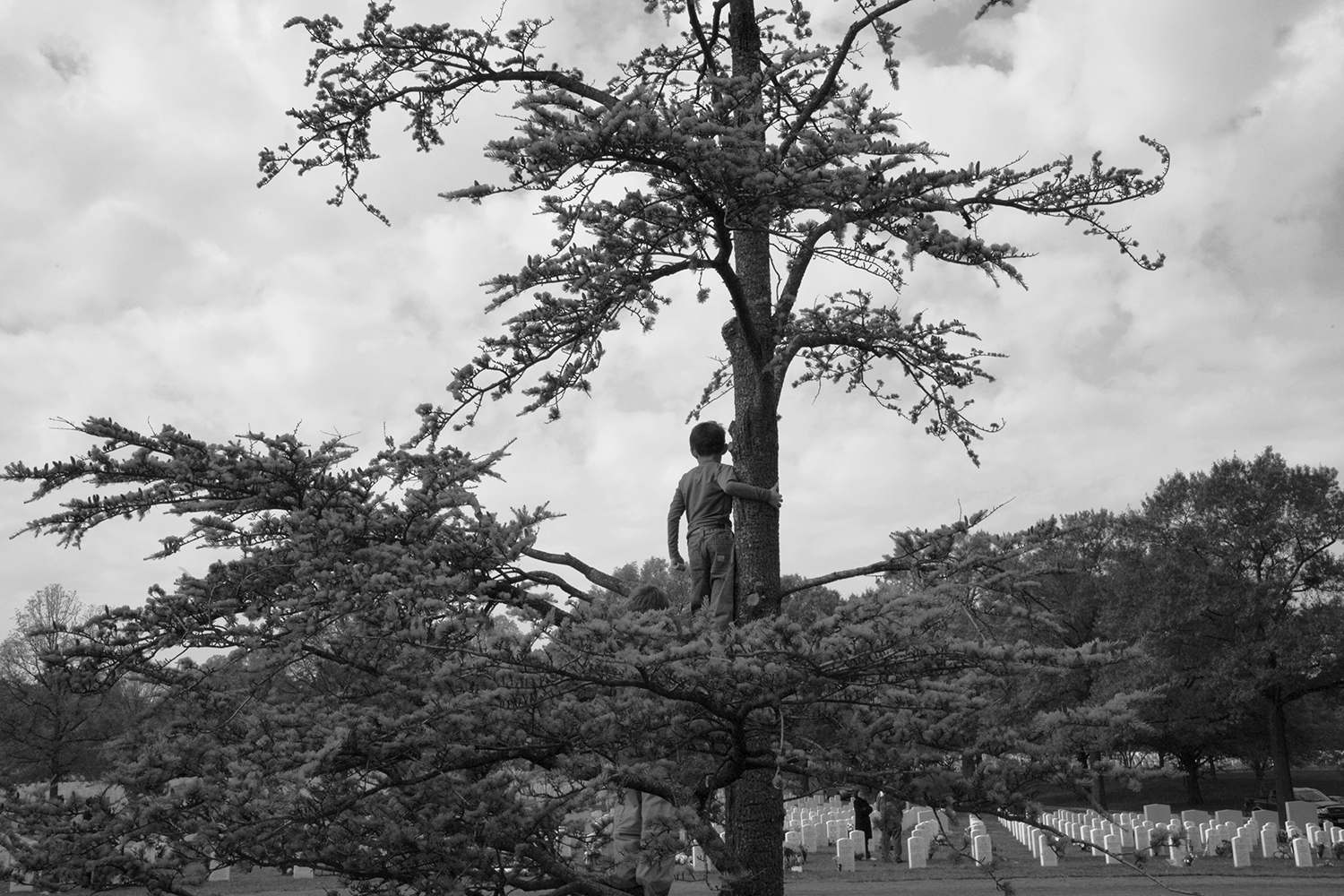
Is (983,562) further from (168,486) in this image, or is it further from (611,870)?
(168,486)

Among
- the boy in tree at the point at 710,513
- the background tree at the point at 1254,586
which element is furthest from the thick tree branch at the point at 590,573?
the background tree at the point at 1254,586

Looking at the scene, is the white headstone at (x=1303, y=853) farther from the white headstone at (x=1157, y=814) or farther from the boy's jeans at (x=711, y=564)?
the boy's jeans at (x=711, y=564)

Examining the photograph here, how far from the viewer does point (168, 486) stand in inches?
214

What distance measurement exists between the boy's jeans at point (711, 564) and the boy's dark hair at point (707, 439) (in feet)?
1.79

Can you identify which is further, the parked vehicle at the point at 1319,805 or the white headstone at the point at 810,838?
the parked vehicle at the point at 1319,805

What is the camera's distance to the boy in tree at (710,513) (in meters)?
6.58

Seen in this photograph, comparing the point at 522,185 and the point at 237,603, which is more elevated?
the point at 522,185

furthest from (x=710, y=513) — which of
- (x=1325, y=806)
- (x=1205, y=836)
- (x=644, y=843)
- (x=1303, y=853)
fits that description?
(x=1325, y=806)

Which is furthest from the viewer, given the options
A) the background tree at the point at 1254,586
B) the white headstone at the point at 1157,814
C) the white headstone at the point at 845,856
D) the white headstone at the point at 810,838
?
the background tree at the point at 1254,586

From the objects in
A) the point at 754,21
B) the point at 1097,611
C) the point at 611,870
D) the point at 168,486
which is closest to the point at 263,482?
the point at 168,486

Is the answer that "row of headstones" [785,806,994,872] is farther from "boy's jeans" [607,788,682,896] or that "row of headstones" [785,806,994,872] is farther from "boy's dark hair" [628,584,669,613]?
"boy's dark hair" [628,584,669,613]

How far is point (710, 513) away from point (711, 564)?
13.2 inches

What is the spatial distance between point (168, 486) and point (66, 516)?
19.9 inches

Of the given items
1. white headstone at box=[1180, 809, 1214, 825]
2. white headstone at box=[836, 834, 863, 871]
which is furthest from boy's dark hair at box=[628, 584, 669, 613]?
white headstone at box=[1180, 809, 1214, 825]
